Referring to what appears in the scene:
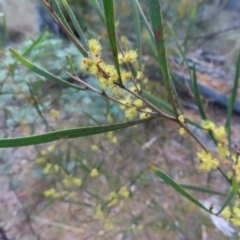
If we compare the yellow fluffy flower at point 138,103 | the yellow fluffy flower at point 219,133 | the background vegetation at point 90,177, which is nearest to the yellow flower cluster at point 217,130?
the yellow fluffy flower at point 219,133

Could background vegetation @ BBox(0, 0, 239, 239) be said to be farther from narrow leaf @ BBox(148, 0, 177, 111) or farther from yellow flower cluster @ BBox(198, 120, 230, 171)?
A: narrow leaf @ BBox(148, 0, 177, 111)

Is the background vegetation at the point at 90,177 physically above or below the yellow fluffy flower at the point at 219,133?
below

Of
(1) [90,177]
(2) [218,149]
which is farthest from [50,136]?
(1) [90,177]

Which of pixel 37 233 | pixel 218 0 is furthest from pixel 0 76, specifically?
pixel 218 0

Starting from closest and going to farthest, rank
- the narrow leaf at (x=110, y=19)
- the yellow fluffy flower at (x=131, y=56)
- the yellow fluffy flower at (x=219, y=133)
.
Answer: the narrow leaf at (x=110, y=19) → the yellow fluffy flower at (x=131, y=56) → the yellow fluffy flower at (x=219, y=133)

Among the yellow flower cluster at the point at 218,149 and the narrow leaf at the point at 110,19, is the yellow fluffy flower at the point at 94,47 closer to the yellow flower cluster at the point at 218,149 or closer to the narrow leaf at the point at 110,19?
the narrow leaf at the point at 110,19

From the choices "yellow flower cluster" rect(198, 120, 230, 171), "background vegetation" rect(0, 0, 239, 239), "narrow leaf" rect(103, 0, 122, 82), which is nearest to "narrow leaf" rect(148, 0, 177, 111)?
"narrow leaf" rect(103, 0, 122, 82)

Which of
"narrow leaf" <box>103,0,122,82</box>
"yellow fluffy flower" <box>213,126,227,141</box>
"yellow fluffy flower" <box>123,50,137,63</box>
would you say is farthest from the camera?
"yellow fluffy flower" <box>213,126,227,141</box>

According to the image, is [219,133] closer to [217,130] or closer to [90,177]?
[217,130]

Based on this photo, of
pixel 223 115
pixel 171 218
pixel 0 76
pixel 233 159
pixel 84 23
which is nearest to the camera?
pixel 233 159

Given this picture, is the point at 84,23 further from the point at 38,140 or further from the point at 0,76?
the point at 38,140

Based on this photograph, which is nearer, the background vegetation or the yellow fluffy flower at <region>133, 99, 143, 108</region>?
the yellow fluffy flower at <region>133, 99, 143, 108</region>
